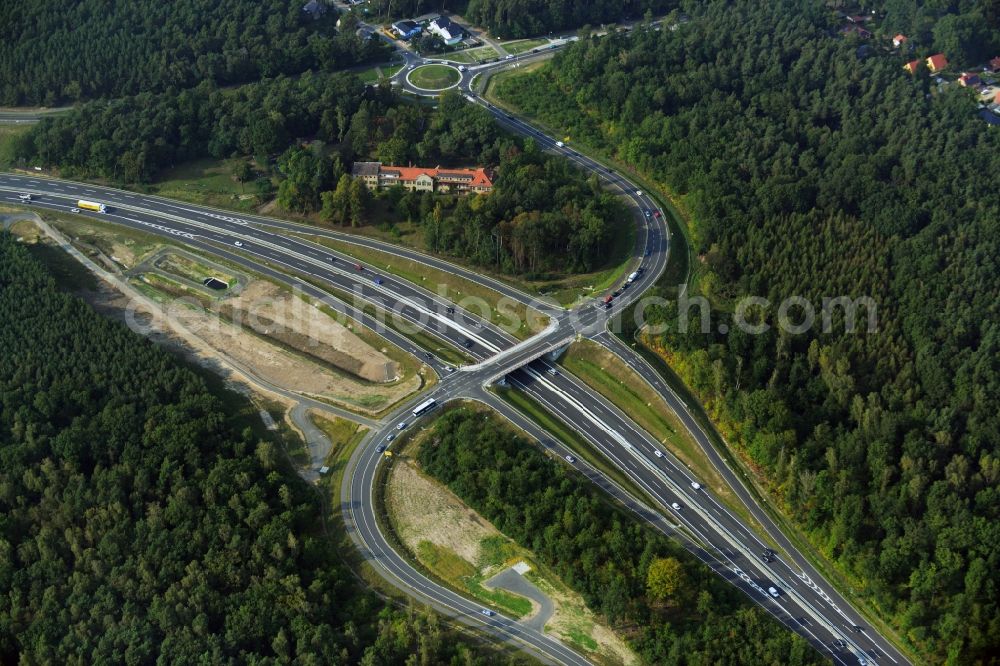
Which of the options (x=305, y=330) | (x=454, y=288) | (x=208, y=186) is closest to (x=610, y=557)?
(x=454, y=288)

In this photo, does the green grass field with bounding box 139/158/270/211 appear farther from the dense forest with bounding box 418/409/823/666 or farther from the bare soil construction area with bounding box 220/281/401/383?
the dense forest with bounding box 418/409/823/666

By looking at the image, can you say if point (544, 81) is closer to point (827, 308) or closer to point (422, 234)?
point (422, 234)

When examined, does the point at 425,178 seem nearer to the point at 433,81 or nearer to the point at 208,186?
the point at 208,186

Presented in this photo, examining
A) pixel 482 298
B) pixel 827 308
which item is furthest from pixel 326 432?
pixel 827 308

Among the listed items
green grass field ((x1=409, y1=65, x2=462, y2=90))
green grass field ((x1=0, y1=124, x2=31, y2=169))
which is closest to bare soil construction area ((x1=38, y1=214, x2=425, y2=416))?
green grass field ((x1=0, y1=124, x2=31, y2=169))

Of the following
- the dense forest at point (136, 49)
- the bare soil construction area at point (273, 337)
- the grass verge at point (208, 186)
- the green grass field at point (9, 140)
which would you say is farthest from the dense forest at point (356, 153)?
the bare soil construction area at point (273, 337)

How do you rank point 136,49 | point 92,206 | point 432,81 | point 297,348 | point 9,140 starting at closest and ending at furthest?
point 297,348
point 92,206
point 9,140
point 136,49
point 432,81
